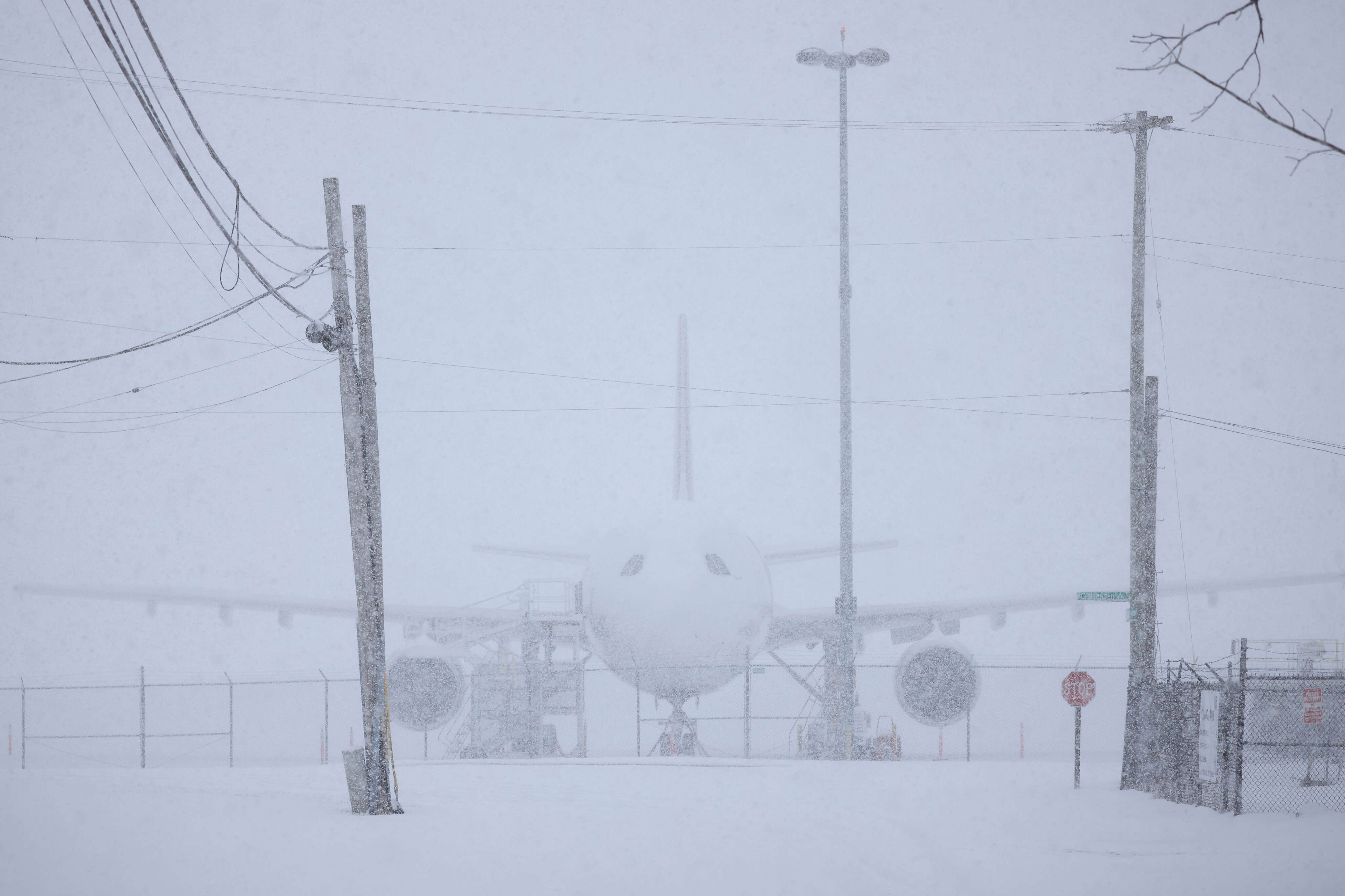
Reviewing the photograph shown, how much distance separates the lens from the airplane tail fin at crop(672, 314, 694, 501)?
3005 centimetres

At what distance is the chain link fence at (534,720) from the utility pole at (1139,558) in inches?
189

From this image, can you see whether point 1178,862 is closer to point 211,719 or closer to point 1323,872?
point 1323,872

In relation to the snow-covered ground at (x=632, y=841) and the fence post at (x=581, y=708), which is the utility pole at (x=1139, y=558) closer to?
the snow-covered ground at (x=632, y=841)

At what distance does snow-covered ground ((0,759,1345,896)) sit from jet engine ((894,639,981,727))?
26.9 feet

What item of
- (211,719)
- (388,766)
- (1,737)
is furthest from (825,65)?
(211,719)

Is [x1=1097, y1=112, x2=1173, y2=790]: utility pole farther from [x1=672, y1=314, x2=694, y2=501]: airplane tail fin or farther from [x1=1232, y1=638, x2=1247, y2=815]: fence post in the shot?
[x1=672, y1=314, x2=694, y2=501]: airplane tail fin

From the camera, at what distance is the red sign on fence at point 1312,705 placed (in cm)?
1383

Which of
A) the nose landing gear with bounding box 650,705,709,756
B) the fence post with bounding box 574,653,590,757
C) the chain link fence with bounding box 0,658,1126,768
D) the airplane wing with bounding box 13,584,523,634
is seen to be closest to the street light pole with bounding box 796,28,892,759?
the chain link fence with bounding box 0,658,1126,768

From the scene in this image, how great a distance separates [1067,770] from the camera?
64.0 ft

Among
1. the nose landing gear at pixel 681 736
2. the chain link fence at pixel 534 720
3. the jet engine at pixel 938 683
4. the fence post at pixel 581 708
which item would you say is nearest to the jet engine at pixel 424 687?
the chain link fence at pixel 534 720

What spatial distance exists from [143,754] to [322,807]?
957 cm

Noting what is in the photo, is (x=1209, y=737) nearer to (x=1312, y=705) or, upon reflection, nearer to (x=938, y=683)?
(x=1312, y=705)

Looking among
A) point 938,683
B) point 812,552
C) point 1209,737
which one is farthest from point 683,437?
point 1209,737

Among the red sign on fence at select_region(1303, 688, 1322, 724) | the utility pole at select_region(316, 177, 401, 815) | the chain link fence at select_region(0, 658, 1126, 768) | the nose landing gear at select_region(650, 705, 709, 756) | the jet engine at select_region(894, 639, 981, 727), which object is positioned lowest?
the chain link fence at select_region(0, 658, 1126, 768)
